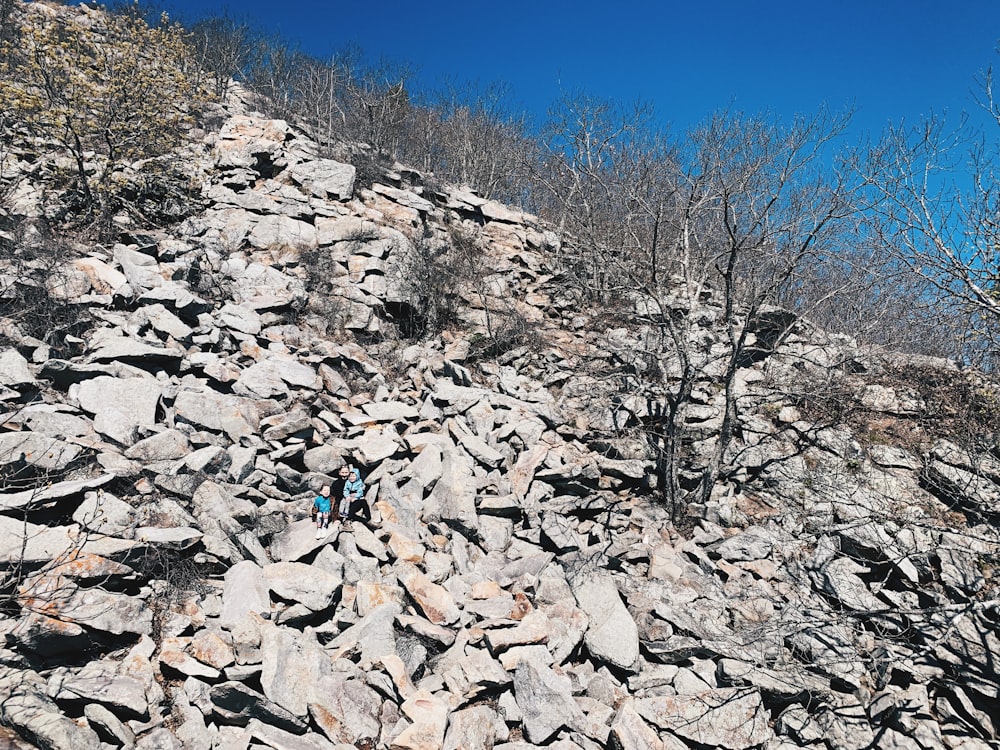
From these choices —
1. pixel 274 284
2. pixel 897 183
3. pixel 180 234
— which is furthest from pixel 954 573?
pixel 180 234

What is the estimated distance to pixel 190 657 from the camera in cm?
508

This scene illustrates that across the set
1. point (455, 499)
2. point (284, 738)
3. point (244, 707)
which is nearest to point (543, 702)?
point (284, 738)

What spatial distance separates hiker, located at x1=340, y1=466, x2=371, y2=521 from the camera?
773 centimetres

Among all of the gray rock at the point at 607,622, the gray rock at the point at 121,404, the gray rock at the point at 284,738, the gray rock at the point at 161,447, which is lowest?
the gray rock at the point at 284,738

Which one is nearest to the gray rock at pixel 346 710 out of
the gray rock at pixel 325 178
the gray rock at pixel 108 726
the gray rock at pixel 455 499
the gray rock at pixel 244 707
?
the gray rock at pixel 244 707

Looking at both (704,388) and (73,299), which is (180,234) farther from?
(704,388)

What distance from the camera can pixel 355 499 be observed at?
25.8 ft

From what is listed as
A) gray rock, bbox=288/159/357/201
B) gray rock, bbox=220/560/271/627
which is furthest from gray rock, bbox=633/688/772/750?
gray rock, bbox=288/159/357/201

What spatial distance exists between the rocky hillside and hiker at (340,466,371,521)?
274 millimetres

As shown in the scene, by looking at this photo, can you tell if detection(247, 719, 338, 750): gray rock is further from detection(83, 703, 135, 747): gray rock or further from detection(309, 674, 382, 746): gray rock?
detection(83, 703, 135, 747): gray rock

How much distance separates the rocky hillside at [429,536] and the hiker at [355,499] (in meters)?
0.27

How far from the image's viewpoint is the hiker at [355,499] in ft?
25.4

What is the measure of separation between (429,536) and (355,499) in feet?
3.97

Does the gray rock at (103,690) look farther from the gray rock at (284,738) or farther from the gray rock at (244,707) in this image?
the gray rock at (284,738)
